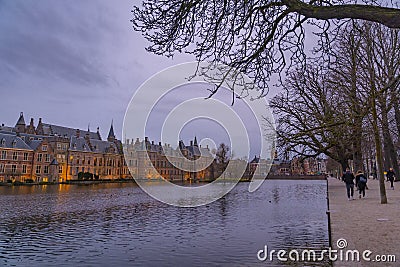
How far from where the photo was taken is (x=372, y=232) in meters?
9.45

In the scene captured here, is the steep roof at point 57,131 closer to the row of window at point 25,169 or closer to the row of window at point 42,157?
the row of window at point 25,169

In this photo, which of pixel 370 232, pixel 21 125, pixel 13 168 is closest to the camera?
pixel 370 232

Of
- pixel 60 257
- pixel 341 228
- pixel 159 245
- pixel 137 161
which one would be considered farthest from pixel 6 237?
pixel 137 161

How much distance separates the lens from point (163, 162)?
113 metres

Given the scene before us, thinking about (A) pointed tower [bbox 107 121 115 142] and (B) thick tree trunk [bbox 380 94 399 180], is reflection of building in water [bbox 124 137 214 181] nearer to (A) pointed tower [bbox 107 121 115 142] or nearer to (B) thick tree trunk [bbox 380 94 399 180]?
(A) pointed tower [bbox 107 121 115 142]

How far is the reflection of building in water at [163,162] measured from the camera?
340 feet

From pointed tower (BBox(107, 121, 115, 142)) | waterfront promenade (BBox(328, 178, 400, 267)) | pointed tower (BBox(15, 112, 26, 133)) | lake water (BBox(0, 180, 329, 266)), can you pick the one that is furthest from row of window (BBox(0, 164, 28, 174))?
waterfront promenade (BBox(328, 178, 400, 267))

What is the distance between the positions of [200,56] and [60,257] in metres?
→ 6.10

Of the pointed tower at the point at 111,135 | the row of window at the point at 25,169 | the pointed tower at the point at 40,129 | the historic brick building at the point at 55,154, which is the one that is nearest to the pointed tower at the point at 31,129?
the historic brick building at the point at 55,154

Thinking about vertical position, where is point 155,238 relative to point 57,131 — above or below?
below

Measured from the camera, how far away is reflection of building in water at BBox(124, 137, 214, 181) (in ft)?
340

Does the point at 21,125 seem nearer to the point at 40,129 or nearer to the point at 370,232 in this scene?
the point at 40,129

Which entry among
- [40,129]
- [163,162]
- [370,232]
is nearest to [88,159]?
[40,129]

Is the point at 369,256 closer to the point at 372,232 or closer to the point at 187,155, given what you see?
the point at 372,232
